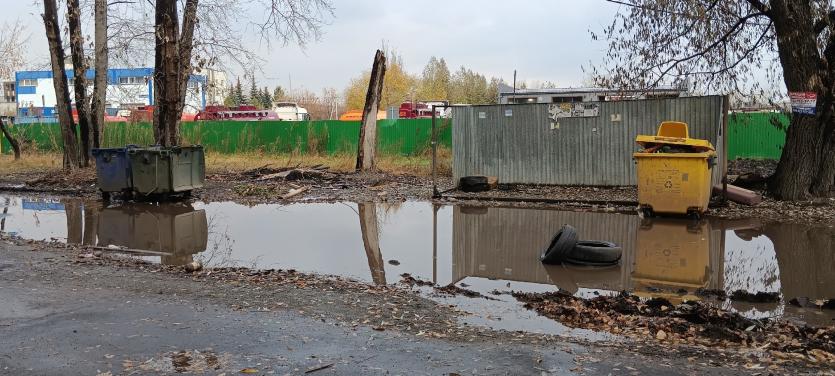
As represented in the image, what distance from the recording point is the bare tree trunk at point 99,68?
19828mm

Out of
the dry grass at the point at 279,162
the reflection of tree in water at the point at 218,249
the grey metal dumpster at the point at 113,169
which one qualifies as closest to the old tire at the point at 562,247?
the reflection of tree in water at the point at 218,249

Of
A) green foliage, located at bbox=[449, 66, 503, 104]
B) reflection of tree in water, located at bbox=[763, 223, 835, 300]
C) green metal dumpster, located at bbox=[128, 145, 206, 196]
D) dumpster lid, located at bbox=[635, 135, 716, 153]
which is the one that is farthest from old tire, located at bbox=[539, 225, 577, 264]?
green foliage, located at bbox=[449, 66, 503, 104]

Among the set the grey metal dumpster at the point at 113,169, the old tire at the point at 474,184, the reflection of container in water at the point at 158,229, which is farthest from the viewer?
the old tire at the point at 474,184

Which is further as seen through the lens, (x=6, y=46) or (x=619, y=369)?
(x=6, y=46)

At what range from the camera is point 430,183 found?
55.8ft

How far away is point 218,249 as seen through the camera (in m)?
8.91

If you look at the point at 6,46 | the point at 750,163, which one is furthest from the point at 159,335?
the point at 6,46

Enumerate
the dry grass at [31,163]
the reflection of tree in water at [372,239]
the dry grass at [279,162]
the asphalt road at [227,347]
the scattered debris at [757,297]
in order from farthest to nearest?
the dry grass at [31,163] < the dry grass at [279,162] < the reflection of tree in water at [372,239] < the scattered debris at [757,297] < the asphalt road at [227,347]

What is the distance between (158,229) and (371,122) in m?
10.6

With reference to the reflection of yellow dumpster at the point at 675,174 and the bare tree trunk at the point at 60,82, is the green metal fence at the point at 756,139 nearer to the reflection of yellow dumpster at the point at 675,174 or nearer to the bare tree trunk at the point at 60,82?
the reflection of yellow dumpster at the point at 675,174

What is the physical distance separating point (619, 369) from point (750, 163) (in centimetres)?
1863

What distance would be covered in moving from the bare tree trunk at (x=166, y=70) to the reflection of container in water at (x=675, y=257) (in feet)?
38.0

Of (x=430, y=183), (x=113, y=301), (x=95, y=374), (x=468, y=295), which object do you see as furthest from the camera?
(x=430, y=183)

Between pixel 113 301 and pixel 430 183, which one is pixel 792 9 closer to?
pixel 430 183
